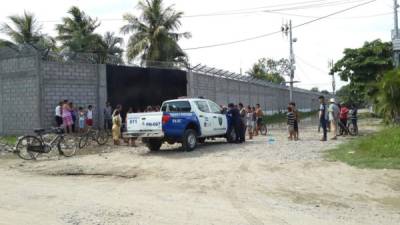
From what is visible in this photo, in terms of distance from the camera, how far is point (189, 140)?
15977 millimetres

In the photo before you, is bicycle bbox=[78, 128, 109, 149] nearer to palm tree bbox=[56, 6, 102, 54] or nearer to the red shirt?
the red shirt

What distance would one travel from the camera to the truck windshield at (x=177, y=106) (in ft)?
55.0

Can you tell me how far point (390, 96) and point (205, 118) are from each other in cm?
788

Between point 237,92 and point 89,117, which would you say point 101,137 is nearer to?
point 89,117

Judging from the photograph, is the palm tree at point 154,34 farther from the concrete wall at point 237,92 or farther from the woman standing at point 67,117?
the woman standing at point 67,117

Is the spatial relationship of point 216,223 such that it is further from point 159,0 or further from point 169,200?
point 159,0

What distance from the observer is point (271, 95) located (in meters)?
46.8

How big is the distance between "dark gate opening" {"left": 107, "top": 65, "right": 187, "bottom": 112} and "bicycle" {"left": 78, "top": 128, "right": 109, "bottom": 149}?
14.2ft

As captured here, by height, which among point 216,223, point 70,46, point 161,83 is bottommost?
point 216,223

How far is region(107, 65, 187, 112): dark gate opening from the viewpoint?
2361 centimetres

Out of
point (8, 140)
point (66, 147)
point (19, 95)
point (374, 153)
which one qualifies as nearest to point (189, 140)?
point (66, 147)

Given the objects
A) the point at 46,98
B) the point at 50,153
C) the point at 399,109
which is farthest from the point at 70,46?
the point at 399,109

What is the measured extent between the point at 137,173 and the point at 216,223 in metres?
5.65

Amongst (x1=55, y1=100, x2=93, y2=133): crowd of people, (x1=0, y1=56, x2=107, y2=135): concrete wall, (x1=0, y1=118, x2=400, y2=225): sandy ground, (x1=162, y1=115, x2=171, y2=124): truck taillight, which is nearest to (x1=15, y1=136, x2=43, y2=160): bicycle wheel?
(x1=0, y1=118, x2=400, y2=225): sandy ground
